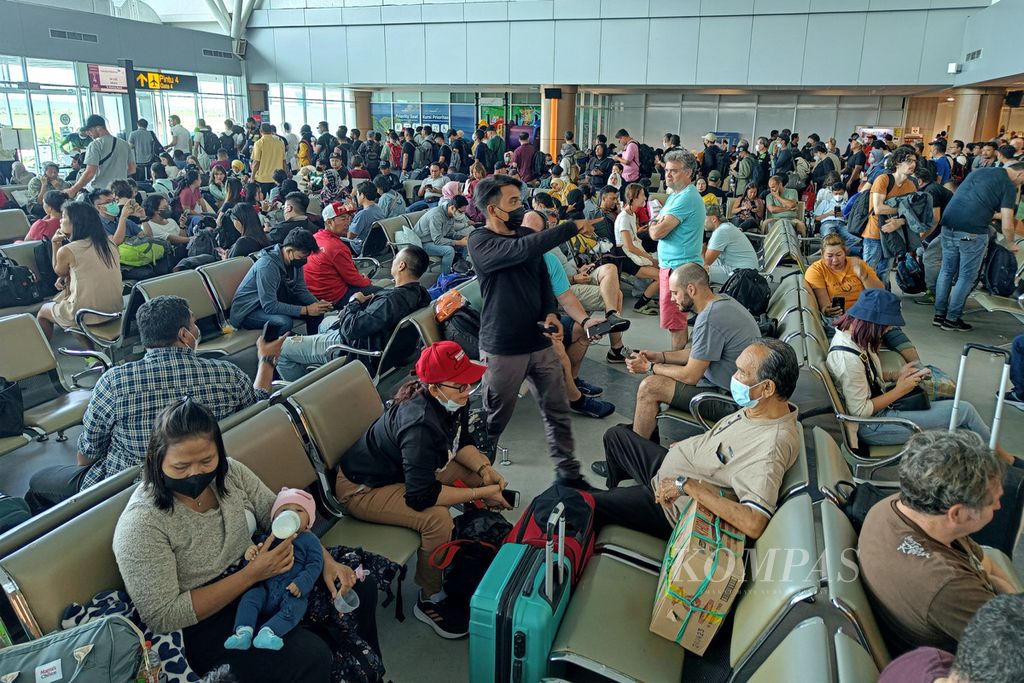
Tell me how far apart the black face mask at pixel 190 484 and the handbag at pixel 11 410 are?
78.8 inches

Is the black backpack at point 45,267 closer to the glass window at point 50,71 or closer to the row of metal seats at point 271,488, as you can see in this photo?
the row of metal seats at point 271,488

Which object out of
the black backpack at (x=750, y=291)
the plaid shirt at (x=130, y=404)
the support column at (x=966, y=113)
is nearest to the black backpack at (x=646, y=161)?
the support column at (x=966, y=113)

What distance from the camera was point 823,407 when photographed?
3.60 m

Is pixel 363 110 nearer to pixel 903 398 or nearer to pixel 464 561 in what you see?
pixel 903 398

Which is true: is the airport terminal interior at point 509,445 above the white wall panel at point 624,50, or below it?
below

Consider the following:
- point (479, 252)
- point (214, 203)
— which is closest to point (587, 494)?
point (479, 252)

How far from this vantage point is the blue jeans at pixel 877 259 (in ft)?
24.8

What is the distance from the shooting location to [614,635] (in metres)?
2.27

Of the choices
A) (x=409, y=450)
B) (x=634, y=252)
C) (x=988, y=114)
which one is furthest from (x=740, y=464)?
(x=988, y=114)

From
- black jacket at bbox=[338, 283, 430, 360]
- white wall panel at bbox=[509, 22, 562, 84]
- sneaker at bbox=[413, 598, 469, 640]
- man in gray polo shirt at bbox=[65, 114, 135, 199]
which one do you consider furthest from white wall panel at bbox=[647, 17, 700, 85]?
sneaker at bbox=[413, 598, 469, 640]

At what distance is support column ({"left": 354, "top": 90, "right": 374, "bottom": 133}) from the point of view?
2391 centimetres

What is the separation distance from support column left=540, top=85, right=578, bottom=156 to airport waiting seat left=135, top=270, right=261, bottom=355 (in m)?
15.0

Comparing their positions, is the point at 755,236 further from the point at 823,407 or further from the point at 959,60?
the point at 959,60

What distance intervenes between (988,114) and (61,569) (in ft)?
65.6
